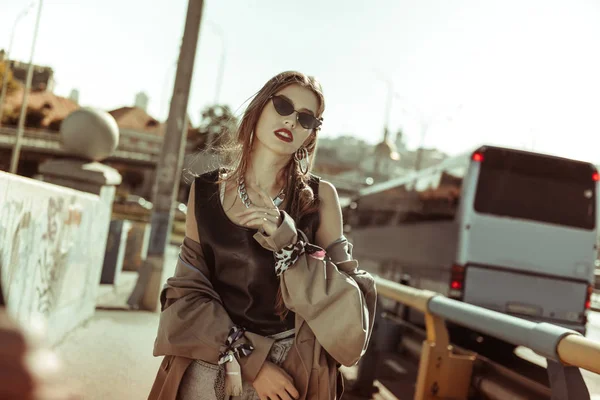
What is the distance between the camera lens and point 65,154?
765 cm

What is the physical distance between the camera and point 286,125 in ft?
6.79

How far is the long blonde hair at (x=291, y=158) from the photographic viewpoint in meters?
2.06

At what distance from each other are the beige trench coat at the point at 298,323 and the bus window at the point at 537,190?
9710 millimetres

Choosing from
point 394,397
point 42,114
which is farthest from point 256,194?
point 42,114

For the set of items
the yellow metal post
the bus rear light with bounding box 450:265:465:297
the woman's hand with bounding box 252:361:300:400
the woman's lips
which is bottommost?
the yellow metal post

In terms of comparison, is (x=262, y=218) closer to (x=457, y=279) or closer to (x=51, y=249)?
(x=51, y=249)

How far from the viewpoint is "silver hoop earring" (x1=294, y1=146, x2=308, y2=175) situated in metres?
2.16

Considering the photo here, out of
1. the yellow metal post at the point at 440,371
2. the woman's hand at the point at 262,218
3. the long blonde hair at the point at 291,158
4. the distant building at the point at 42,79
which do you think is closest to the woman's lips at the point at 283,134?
the long blonde hair at the point at 291,158

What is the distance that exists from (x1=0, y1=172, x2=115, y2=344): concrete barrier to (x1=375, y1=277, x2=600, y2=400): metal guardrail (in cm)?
247

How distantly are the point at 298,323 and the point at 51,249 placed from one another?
419cm

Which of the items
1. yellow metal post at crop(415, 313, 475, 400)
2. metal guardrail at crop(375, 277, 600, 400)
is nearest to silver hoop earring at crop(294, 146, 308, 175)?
metal guardrail at crop(375, 277, 600, 400)

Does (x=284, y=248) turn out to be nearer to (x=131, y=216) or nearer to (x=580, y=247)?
(x=580, y=247)

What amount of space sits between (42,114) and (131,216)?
1971 inches

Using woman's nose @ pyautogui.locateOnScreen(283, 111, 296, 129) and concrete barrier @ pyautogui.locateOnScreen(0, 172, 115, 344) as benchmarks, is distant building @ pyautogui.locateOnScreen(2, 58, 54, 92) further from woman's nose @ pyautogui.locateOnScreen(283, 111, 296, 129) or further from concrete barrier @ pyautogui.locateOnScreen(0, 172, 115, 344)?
woman's nose @ pyautogui.locateOnScreen(283, 111, 296, 129)
